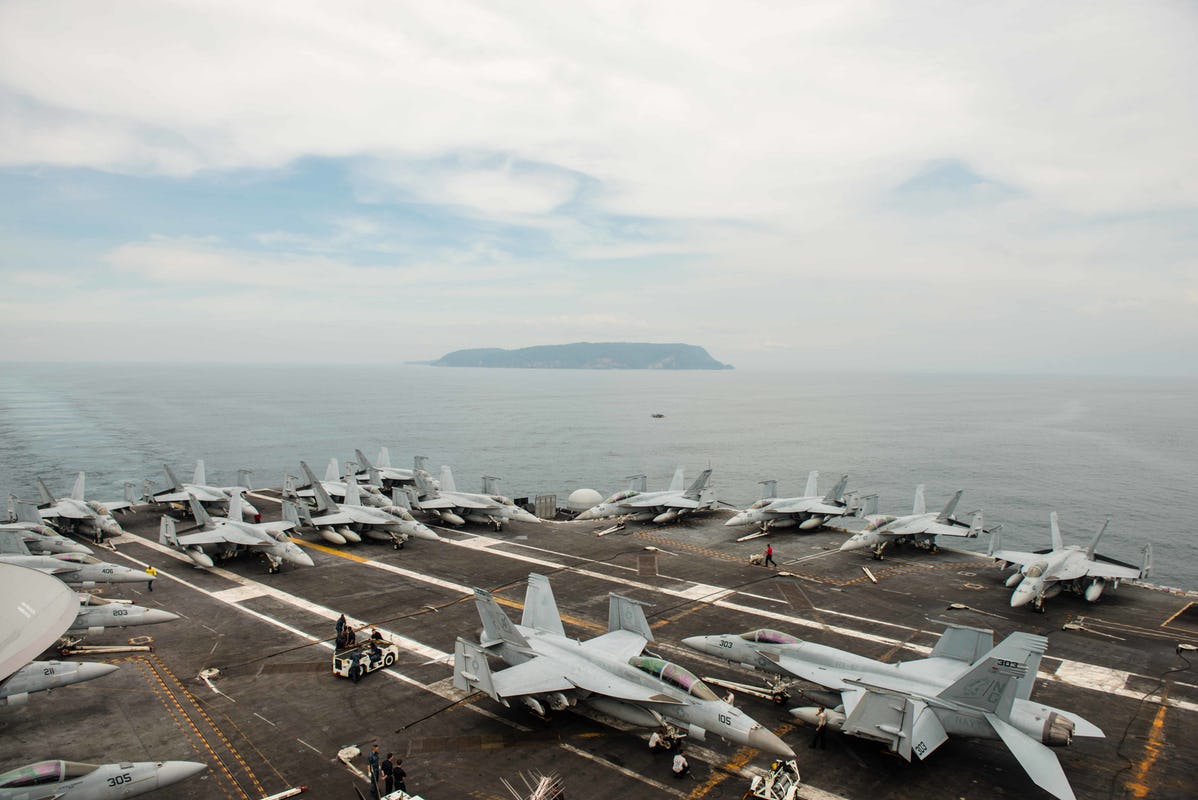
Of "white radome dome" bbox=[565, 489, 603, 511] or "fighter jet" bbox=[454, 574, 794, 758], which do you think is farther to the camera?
"white radome dome" bbox=[565, 489, 603, 511]

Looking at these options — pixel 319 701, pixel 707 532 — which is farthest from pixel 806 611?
pixel 319 701

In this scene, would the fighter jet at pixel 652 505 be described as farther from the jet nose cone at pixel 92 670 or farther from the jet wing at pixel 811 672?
the jet nose cone at pixel 92 670

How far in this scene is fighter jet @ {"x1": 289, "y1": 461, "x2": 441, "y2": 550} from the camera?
143ft

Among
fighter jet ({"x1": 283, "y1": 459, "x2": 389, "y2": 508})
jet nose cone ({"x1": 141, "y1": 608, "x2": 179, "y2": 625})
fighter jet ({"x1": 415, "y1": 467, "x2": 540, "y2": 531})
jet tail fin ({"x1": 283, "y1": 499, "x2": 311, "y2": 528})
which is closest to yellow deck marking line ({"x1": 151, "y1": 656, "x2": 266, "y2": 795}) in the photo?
jet nose cone ({"x1": 141, "y1": 608, "x2": 179, "y2": 625})

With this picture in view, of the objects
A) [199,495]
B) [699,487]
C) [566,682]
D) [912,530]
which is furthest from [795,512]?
[199,495]

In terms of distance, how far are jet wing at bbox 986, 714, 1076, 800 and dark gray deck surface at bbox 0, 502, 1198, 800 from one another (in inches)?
65.0

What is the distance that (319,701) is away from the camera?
73.9ft

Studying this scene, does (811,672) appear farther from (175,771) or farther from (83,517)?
(83,517)

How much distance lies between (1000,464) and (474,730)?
100503mm

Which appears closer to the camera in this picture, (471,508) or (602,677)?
(602,677)

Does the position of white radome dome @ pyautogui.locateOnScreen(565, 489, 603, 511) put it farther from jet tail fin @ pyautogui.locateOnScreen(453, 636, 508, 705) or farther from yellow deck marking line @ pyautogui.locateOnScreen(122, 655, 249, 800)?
jet tail fin @ pyautogui.locateOnScreen(453, 636, 508, 705)

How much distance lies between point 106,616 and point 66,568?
623 centimetres

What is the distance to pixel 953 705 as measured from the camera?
18578mm

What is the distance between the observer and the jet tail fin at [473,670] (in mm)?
19984
